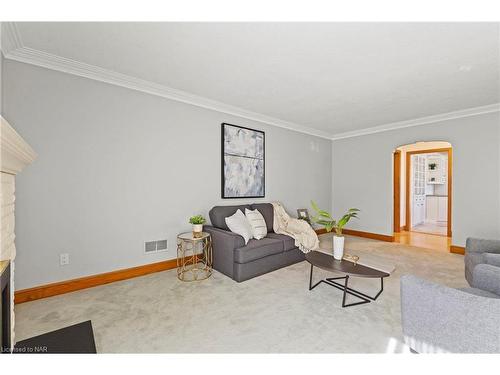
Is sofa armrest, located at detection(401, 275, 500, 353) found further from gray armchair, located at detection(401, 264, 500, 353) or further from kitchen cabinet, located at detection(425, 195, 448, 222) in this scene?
kitchen cabinet, located at detection(425, 195, 448, 222)

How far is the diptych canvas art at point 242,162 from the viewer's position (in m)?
3.99

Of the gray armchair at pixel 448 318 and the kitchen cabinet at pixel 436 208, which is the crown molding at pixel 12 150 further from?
the kitchen cabinet at pixel 436 208

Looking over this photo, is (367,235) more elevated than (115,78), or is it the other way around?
(115,78)

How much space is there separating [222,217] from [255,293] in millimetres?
1266

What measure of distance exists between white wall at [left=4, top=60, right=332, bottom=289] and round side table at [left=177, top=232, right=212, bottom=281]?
170 mm

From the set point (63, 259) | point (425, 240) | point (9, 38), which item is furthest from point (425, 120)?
point (63, 259)

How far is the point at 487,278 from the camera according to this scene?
70.1 inches

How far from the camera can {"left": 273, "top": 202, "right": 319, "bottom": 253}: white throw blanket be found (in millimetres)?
3701

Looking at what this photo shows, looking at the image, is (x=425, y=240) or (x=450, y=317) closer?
(x=450, y=317)

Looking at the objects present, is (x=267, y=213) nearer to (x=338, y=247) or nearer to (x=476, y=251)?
(x=338, y=247)

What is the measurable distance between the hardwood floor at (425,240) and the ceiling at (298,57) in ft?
9.08

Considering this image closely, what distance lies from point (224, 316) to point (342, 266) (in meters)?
1.29

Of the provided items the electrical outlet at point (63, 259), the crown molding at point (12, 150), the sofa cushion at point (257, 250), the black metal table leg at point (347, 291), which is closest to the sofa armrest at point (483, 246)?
the black metal table leg at point (347, 291)
